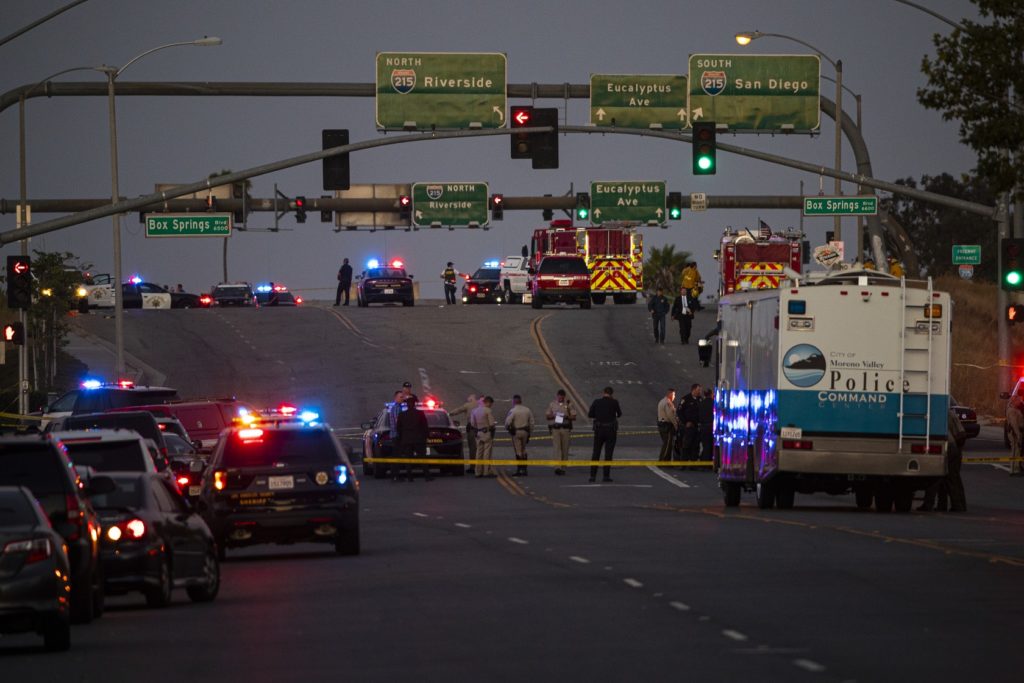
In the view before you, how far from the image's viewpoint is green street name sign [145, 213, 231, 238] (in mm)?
41950

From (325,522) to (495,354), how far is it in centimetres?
3953

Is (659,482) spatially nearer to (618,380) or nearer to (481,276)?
(618,380)

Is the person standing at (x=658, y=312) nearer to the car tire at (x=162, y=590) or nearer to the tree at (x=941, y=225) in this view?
the car tire at (x=162, y=590)

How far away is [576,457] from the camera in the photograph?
45.0 metres

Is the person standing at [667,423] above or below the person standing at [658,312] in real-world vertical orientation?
below

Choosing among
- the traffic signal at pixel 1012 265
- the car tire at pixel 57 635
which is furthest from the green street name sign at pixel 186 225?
the car tire at pixel 57 635

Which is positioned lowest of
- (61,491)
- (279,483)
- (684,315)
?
(279,483)

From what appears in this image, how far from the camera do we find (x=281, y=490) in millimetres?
22188

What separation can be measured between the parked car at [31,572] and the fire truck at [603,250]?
59851 mm

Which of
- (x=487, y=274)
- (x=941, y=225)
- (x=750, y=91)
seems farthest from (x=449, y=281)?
(x=941, y=225)

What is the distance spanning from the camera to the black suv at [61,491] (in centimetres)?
1546

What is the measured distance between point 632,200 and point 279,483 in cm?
6342

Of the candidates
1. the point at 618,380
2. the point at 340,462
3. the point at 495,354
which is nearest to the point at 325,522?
the point at 340,462

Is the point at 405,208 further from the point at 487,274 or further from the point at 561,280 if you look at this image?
the point at 487,274
